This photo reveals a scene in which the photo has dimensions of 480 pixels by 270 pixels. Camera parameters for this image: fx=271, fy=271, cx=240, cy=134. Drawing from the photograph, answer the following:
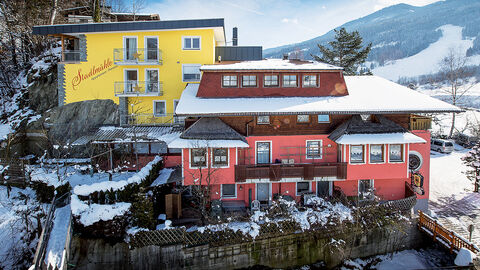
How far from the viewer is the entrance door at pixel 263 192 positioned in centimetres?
1941

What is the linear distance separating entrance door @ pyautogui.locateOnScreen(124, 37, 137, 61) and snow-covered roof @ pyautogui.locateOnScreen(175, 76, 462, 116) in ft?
24.7

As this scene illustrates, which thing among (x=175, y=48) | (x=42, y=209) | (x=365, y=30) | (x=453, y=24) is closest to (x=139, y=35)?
(x=175, y=48)

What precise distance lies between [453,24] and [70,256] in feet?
813

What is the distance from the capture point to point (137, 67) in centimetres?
2441

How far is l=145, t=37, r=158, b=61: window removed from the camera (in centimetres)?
2419

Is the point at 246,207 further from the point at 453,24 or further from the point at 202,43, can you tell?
the point at 453,24

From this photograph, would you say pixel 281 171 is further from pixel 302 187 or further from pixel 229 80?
pixel 229 80

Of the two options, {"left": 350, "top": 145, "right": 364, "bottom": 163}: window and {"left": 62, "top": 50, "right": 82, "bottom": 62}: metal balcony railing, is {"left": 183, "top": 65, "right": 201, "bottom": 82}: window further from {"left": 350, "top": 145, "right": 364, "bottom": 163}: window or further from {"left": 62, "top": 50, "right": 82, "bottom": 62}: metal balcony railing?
{"left": 350, "top": 145, "right": 364, "bottom": 163}: window

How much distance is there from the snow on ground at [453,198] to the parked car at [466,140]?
405 inches

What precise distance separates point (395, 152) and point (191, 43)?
1864 centimetres

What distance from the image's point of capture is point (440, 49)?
15250 centimetres

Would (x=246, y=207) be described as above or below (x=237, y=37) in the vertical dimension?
below

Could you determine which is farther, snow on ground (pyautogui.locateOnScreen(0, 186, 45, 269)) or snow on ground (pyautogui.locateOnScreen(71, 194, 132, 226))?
snow on ground (pyautogui.locateOnScreen(71, 194, 132, 226))

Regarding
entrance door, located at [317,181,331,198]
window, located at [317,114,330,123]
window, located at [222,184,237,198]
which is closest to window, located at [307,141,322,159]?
window, located at [317,114,330,123]
